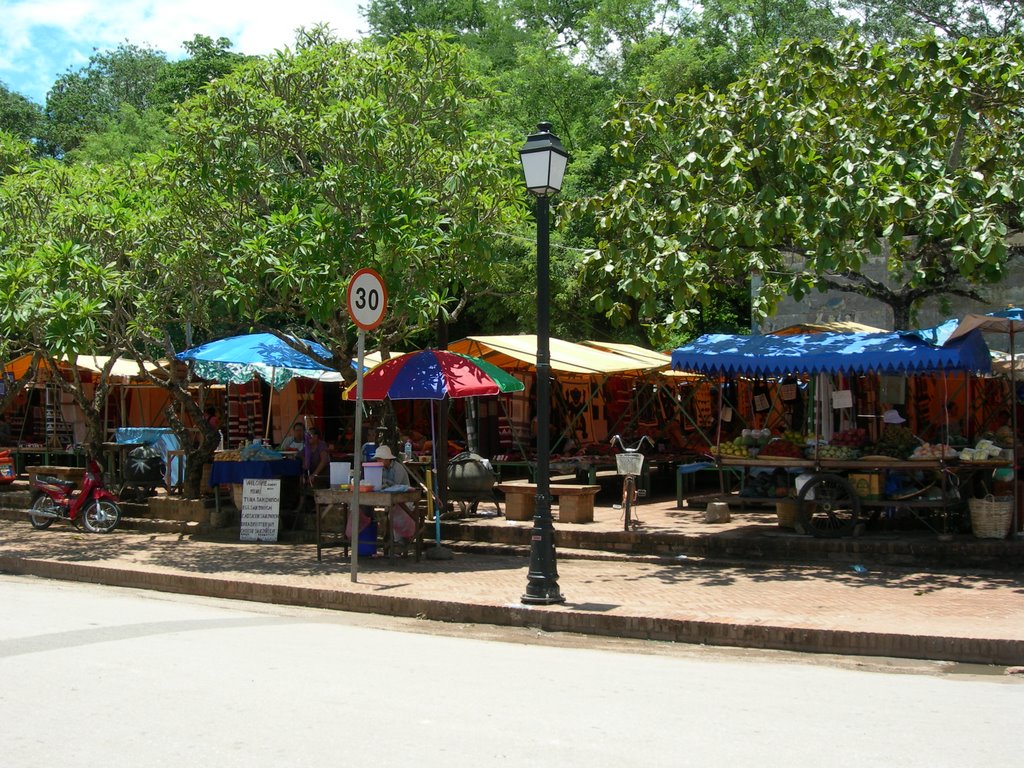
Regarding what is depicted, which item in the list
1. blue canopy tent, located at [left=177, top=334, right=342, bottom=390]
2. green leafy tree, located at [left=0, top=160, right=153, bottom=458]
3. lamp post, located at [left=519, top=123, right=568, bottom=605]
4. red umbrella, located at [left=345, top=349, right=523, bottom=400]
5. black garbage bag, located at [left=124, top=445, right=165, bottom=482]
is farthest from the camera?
black garbage bag, located at [left=124, top=445, right=165, bottom=482]

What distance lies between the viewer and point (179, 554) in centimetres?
1433

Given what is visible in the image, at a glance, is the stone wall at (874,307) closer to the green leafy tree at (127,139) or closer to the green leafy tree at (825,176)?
the green leafy tree at (825,176)

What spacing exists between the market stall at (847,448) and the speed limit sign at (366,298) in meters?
4.63

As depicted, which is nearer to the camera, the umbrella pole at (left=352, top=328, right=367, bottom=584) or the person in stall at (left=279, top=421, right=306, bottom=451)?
the umbrella pole at (left=352, top=328, right=367, bottom=584)

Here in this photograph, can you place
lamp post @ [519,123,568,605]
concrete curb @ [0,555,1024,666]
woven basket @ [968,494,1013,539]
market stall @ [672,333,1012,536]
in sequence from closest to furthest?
1. concrete curb @ [0,555,1024,666]
2. lamp post @ [519,123,568,605]
3. woven basket @ [968,494,1013,539]
4. market stall @ [672,333,1012,536]

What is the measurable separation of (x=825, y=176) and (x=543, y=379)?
4.95 m

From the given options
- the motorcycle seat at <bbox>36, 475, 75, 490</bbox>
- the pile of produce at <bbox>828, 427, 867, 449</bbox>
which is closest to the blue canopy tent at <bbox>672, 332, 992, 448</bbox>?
the pile of produce at <bbox>828, 427, 867, 449</bbox>

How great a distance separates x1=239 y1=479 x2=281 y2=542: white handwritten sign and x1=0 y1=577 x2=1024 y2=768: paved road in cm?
597

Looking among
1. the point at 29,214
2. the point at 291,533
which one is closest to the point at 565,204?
the point at 291,533

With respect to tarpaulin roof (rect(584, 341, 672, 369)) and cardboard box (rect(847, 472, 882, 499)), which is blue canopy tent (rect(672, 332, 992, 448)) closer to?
cardboard box (rect(847, 472, 882, 499))

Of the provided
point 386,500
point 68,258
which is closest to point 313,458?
point 386,500

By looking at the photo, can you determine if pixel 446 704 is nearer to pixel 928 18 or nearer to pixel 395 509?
pixel 395 509

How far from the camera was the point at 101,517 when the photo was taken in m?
16.5

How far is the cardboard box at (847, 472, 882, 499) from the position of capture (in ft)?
43.3
